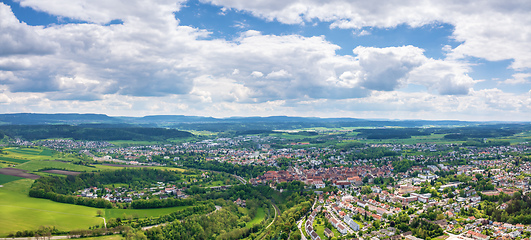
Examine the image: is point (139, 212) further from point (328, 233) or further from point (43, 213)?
point (328, 233)

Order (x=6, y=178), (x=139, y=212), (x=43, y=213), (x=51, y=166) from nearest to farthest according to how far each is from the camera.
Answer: (x=43, y=213), (x=139, y=212), (x=6, y=178), (x=51, y=166)

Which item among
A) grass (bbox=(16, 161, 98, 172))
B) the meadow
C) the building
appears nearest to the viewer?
the building

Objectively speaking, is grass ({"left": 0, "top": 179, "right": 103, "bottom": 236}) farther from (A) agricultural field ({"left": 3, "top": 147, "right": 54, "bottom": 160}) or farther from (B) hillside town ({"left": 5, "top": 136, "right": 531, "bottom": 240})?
(A) agricultural field ({"left": 3, "top": 147, "right": 54, "bottom": 160})

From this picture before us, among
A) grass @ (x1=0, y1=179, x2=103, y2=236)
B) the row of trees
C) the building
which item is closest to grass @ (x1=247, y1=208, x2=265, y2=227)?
the building

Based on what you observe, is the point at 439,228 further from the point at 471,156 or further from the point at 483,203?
the point at 471,156

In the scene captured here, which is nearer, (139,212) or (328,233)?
(328,233)

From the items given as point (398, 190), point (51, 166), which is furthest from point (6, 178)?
point (398, 190)
